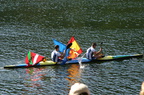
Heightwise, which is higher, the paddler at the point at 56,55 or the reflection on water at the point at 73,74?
the paddler at the point at 56,55

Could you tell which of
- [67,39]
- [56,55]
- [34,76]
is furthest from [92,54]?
[67,39]

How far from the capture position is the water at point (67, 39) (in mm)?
22250

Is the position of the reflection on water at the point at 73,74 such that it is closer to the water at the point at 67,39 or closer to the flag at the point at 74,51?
the water at the point at 67,39

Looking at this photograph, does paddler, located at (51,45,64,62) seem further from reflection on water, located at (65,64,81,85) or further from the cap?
the cap

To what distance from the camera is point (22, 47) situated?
3478 centimetres

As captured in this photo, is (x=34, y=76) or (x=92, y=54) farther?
(x=92, y=54)

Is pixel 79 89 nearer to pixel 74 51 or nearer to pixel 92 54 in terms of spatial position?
pixel 92 54

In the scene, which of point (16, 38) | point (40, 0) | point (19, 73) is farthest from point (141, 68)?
point (40, 0)

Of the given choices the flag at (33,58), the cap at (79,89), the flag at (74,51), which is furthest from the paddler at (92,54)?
the cap at (79,89)

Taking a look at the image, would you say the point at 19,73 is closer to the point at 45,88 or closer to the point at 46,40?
the point at 45,88

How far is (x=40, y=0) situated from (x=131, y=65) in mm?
67833

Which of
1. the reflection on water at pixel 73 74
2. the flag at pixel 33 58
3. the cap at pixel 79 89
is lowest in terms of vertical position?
the reflection on water at pixel 73 74

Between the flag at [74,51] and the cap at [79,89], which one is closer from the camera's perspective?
the cap at [79,89]

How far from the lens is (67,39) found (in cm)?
3897
